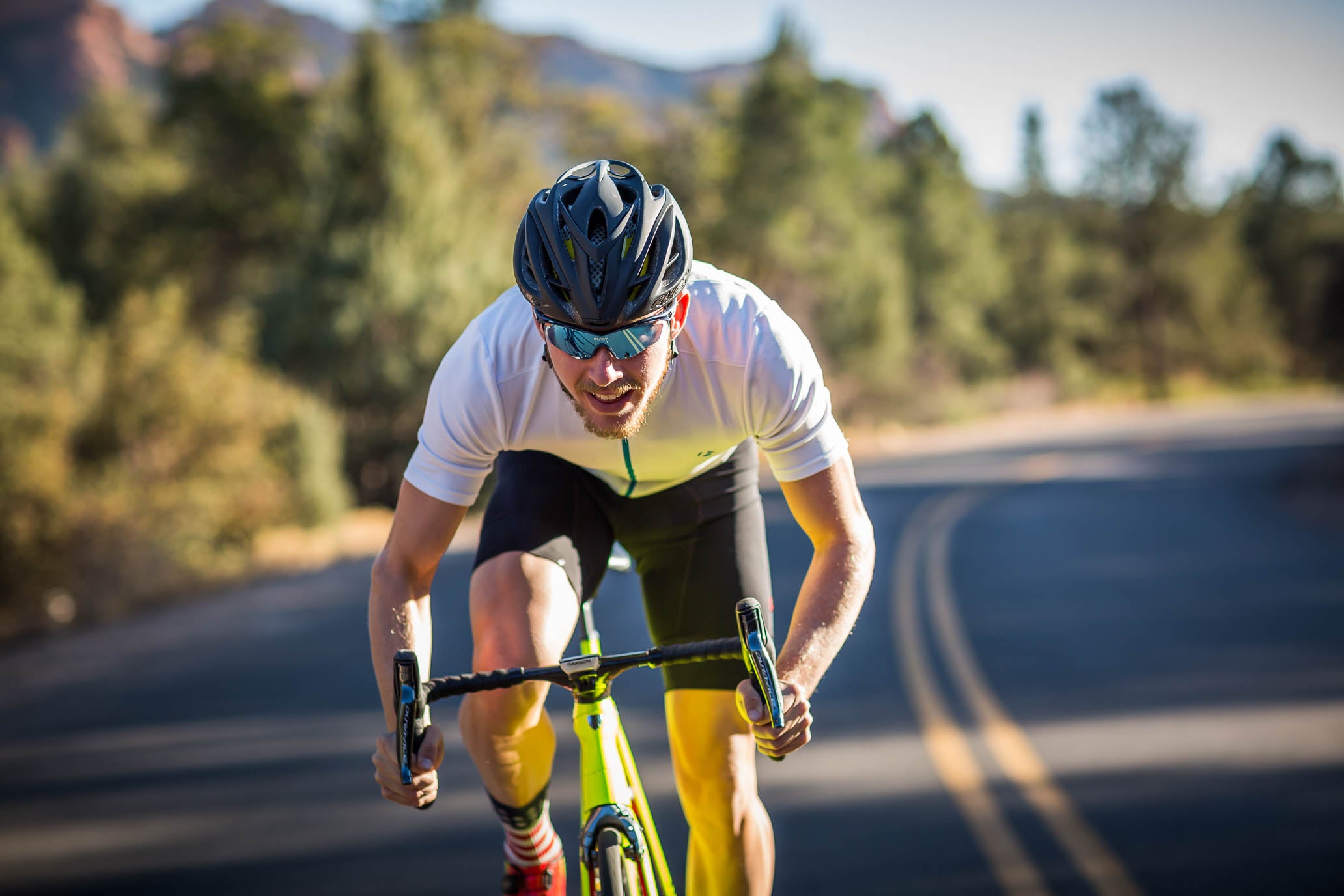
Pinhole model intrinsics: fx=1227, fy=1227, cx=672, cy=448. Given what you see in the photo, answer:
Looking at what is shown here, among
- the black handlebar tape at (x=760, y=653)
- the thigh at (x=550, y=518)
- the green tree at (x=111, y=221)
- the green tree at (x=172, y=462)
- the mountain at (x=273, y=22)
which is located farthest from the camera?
the mountain at (x=273, y=22)

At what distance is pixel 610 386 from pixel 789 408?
1.50 ft

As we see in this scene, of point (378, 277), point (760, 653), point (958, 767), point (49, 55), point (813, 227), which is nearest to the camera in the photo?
point (760, 653)

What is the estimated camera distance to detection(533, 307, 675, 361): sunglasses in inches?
98.0

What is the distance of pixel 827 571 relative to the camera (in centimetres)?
270

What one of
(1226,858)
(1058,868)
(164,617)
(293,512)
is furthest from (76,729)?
(293,512)

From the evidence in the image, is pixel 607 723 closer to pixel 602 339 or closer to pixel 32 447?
pixel 602 339

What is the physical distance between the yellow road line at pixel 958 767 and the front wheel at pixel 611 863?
3845 millimetres

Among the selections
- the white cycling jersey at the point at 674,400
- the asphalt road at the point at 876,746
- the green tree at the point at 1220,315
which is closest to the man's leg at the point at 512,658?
the white cycling jersey at the point at 674,400

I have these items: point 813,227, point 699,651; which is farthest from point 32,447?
point 813,227

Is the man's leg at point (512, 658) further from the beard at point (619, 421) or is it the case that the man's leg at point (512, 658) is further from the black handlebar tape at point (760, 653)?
the black handlebar tape at point (760, 653)

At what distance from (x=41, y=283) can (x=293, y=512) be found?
5.05 metres

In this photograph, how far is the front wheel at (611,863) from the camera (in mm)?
2689

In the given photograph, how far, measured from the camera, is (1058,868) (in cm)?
625

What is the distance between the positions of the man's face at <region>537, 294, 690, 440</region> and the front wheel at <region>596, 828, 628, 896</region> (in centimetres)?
91
